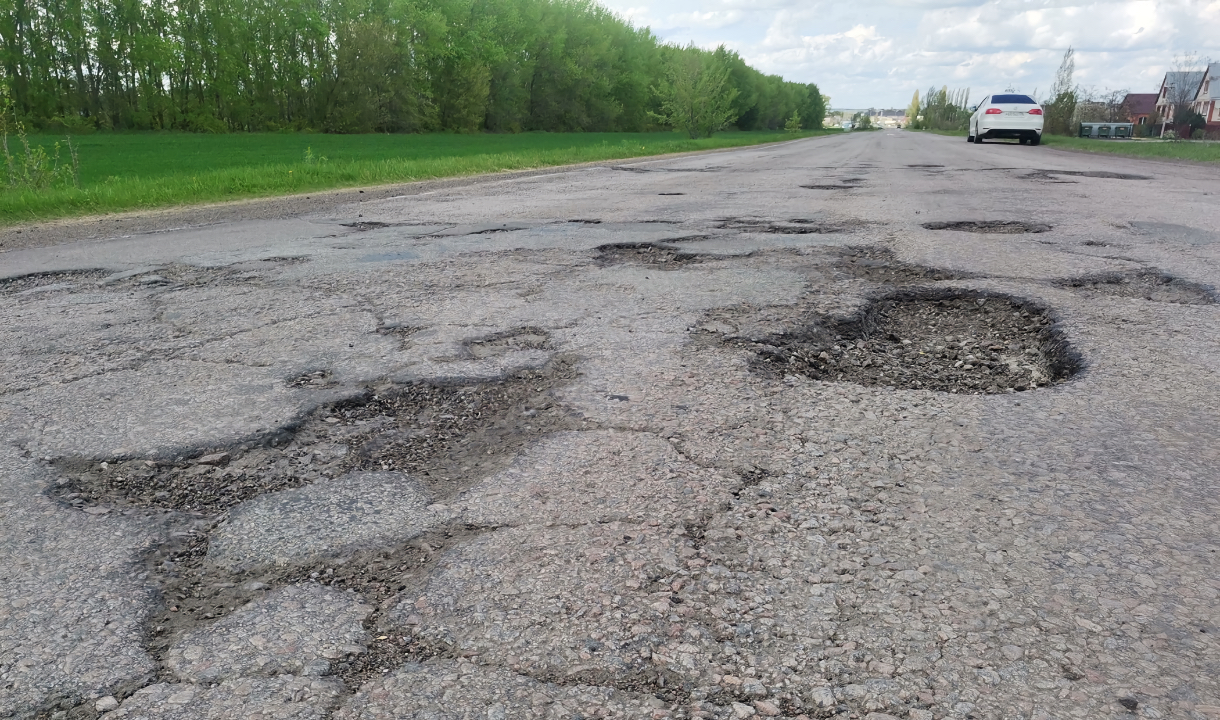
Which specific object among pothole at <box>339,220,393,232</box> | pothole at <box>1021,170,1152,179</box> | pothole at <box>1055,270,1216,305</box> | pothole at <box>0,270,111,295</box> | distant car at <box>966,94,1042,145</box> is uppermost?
distant car at <box>966,94,1042,145</box>

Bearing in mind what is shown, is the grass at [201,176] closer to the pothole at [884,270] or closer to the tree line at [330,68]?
the pothole at [884,270]

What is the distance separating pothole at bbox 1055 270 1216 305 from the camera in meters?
3.99

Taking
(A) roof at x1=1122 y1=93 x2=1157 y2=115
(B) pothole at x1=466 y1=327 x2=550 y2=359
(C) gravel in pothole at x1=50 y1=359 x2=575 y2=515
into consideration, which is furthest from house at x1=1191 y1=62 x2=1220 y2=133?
(C) gravel in pothole at x1=50 y1=359 x2=575 y2=515

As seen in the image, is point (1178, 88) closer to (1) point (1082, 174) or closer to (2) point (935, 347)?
(1) point (1082, 174)

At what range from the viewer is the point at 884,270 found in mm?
4668

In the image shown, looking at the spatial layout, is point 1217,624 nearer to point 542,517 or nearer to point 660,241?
point 542,517

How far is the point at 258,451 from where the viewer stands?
233cm

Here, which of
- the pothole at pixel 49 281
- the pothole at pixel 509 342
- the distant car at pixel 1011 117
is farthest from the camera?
the distant car at pixel 1011 117

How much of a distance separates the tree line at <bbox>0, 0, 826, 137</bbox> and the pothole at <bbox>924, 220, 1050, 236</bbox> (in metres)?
31.1

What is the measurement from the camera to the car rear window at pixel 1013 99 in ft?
75.4

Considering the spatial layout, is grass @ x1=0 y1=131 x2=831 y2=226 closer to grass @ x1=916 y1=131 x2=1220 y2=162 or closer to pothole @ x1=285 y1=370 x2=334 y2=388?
pothole @ x1=285 y1=370 x2=334 y2=388

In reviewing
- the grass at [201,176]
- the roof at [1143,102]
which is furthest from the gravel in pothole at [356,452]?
the roof at [1143,102]

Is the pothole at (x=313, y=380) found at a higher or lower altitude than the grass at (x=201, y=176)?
lower

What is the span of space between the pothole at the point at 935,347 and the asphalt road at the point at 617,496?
0.08 feet
